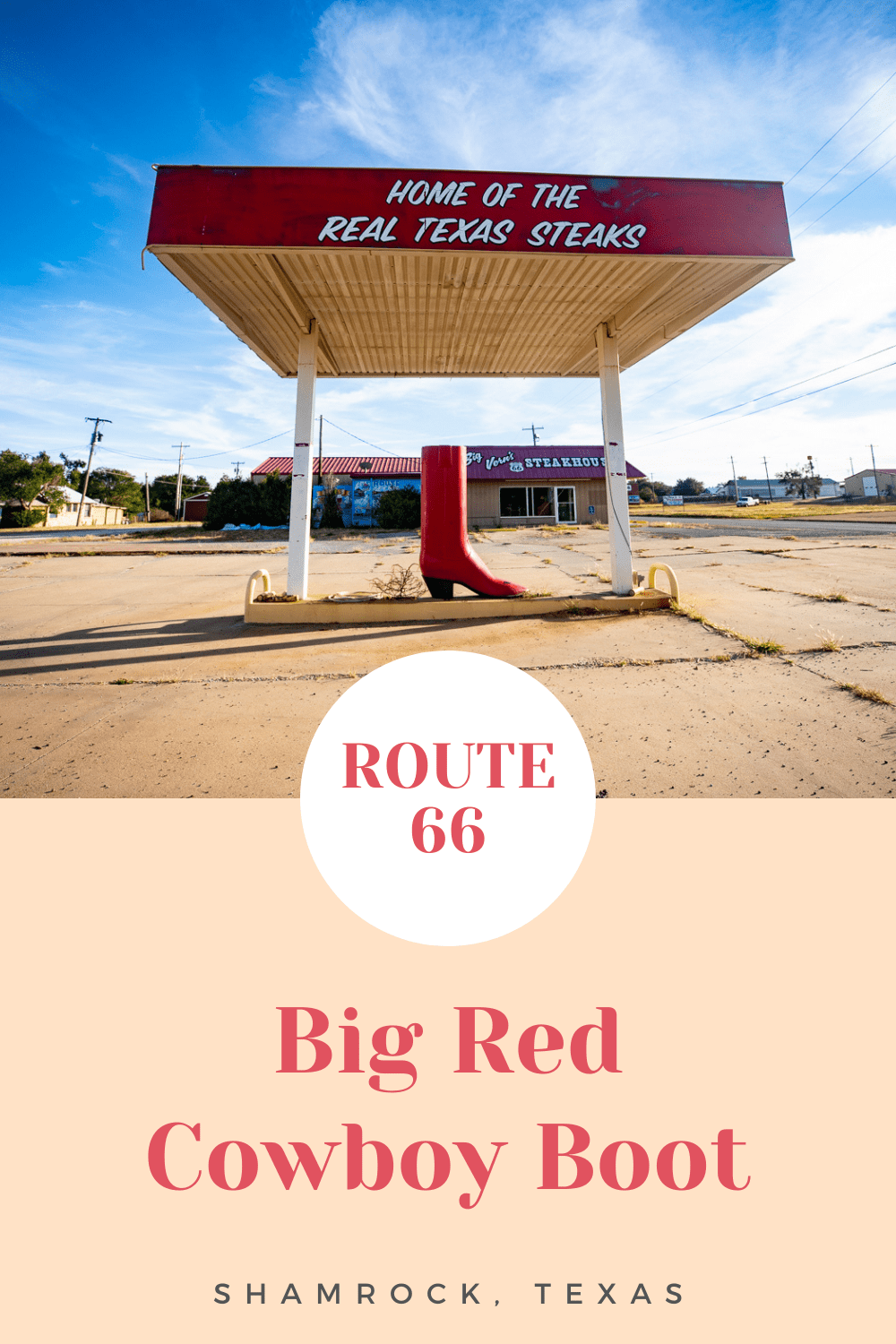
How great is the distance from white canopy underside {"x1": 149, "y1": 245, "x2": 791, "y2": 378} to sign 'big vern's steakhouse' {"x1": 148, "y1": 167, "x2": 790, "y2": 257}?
0.14 m

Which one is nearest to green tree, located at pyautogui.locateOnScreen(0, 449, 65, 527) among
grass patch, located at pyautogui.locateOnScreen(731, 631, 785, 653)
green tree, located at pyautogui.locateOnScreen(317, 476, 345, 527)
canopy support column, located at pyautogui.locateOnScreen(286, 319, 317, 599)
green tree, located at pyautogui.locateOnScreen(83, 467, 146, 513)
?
green tree, located at pyautogui.locateOnScreen(83, 467, 146, 513)

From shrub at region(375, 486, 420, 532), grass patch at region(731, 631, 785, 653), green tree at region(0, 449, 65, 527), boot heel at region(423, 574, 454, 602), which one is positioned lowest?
grass patch at region(731, 631, 785, 653)

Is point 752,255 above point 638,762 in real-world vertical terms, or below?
above

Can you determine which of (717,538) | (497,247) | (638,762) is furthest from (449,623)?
(717,538)

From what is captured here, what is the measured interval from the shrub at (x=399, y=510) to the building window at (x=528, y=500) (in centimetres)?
521

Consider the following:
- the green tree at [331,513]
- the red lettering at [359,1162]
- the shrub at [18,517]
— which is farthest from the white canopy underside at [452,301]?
the shrub at [18,517]

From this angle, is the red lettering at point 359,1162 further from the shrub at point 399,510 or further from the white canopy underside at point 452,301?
the shrub at point 399,510

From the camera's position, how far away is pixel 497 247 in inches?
265

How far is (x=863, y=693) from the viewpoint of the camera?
14.9ft

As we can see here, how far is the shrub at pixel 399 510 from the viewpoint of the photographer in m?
32.8

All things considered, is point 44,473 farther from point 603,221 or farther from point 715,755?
point 715,755

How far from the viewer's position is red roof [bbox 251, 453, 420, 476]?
121 ft

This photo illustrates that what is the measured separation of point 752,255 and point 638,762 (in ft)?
21.3

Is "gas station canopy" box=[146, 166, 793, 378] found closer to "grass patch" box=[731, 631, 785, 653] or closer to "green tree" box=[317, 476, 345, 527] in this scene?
"grass patch" box=[731, 631, 785, 653]
